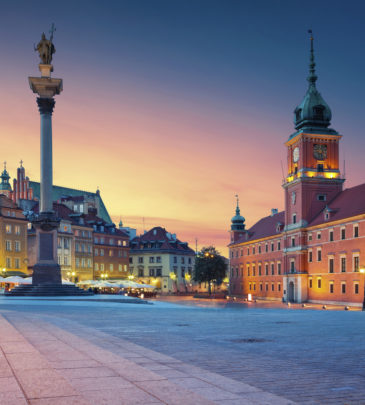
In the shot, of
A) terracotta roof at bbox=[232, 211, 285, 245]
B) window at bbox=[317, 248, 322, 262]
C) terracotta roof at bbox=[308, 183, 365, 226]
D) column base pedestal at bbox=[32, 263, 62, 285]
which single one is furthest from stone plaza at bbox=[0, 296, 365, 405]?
terracotta roof at bbox=[232, 211, 285, 245]

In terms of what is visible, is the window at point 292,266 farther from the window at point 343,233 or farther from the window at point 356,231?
the window at point 356,231

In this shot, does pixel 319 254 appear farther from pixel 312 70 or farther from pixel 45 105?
pixel 45 105

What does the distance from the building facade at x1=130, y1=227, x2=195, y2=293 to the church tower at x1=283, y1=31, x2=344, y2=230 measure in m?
46.8

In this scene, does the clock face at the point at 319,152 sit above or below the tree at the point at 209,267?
above

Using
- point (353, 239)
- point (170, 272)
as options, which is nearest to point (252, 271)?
point (170, 272)

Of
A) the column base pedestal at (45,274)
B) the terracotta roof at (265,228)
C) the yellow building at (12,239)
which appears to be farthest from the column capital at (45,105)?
the terracotta roof at (265,228)

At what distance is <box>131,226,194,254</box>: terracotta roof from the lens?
13288 centimetres

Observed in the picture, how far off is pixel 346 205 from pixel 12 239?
52.3 m

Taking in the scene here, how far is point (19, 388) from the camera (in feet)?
22.8

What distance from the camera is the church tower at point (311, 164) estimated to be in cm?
8512

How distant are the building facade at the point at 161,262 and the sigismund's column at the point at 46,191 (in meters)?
89.4

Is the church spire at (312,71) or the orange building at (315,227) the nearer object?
the orange building at (315,227)

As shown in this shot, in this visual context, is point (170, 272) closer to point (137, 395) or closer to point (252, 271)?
point (252, 271)

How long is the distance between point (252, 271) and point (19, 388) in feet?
340
